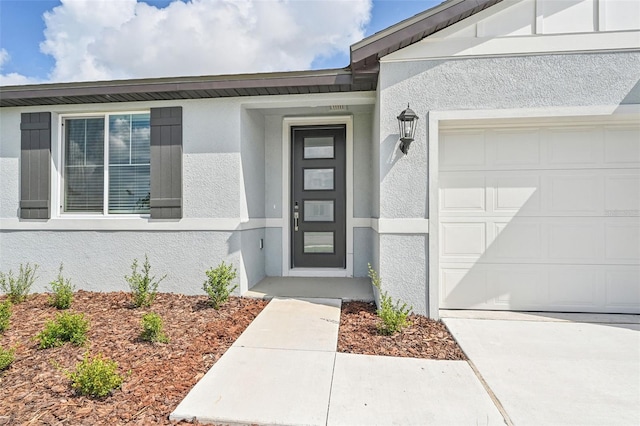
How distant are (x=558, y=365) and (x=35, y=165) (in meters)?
7.46

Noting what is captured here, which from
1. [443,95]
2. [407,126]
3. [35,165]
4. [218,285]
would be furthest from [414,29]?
[35,165]

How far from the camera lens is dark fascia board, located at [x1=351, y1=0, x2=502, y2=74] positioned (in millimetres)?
3691

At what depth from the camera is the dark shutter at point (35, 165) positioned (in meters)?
5.13

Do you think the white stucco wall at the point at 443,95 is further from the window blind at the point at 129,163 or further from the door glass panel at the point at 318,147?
the window blind at the point at 129,163

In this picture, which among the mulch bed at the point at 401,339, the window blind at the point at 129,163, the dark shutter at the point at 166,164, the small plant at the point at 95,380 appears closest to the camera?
the small plant at the point at 95,380

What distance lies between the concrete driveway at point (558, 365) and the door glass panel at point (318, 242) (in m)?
2.64

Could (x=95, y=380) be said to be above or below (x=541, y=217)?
below

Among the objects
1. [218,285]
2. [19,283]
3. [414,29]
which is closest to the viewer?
[414,29]

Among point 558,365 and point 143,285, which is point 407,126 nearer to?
point 558,365

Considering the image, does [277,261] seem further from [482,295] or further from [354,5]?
[354,5]

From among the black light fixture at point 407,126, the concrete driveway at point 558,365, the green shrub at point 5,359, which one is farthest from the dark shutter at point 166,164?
the concrete driveway at point 558,365

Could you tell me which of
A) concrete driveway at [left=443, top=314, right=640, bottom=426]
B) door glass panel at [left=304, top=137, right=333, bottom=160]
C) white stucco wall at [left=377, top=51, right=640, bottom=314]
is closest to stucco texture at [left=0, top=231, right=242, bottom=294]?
door glass panel at [left=304, top=137, right=333, bottom=160]

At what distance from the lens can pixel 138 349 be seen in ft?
10.4

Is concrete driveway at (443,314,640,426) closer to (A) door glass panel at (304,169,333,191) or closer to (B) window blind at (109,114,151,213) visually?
(A) door glass panel at (304,169,333,191)
